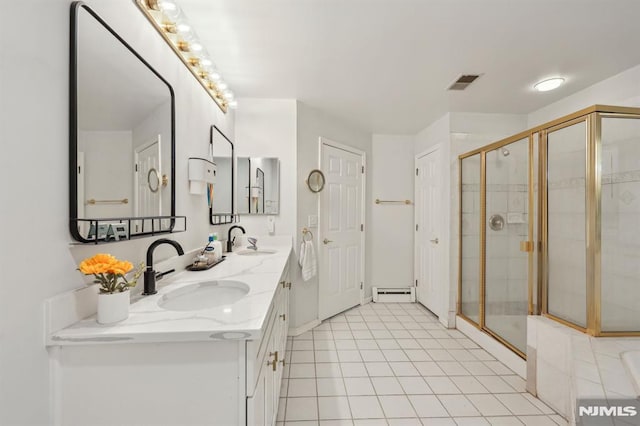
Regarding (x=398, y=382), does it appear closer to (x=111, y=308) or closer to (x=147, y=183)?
(x=111, y=308)

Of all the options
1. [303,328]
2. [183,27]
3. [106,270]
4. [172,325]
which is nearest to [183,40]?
[183,27]

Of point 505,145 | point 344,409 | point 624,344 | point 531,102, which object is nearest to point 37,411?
point 344,409

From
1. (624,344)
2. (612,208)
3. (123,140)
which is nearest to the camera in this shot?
(123,140)

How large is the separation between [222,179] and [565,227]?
8.46 feet

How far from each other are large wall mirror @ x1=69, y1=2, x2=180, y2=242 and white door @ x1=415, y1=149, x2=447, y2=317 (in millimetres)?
2929

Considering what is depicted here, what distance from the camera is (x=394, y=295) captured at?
13.1 feet

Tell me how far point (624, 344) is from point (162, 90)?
283cm

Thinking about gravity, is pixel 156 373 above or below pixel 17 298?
below

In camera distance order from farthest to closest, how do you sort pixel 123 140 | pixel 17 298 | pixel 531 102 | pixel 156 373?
pixel 531 102 < pixel 123 140 < pixel 156 373 < pixel 17 298

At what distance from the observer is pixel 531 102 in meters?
2.89

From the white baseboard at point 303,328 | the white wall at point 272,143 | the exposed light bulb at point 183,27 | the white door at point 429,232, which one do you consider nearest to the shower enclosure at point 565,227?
the white door at point 429,232

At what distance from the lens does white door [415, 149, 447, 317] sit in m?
3.36

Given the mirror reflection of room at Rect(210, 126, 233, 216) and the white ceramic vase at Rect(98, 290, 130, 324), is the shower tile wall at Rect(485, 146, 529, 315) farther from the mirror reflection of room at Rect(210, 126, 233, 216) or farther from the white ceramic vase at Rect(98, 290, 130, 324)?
the white ceramic vase at Rect(98, 290, 130, 324)

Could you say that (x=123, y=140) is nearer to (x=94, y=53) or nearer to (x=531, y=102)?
(x=94, y=53)
